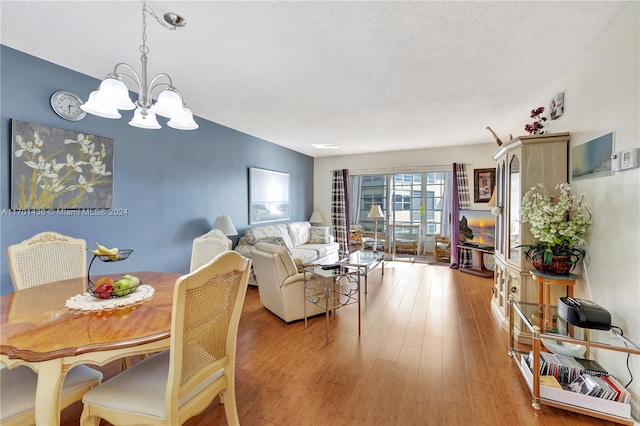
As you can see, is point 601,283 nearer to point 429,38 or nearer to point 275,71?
point 429,38

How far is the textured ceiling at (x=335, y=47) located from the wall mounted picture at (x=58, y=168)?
1.68ft

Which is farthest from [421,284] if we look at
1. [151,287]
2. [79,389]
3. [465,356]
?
[79,389]

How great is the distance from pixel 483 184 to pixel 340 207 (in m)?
3.12

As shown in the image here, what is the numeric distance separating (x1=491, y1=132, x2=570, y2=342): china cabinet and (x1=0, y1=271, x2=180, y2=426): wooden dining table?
3036 millimetres

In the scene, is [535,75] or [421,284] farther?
[421,284]

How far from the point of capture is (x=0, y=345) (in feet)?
3.54

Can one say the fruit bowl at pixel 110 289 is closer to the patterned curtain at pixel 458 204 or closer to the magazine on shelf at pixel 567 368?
the magazine on shelf at pixel 567 368

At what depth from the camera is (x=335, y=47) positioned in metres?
2.07

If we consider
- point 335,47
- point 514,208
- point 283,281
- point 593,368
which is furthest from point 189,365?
point 514,208

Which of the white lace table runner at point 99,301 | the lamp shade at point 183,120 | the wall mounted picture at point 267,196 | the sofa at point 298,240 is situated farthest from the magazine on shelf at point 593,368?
the wall mounted picture at point 267,196

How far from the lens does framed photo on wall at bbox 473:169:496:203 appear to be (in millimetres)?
5453

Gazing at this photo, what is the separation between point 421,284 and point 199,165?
3935mm

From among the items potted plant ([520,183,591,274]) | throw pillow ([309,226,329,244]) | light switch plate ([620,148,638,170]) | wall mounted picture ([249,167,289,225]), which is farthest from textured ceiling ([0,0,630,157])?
throw pillow ([309,226,329,244])

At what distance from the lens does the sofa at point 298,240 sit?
4.34 meters
